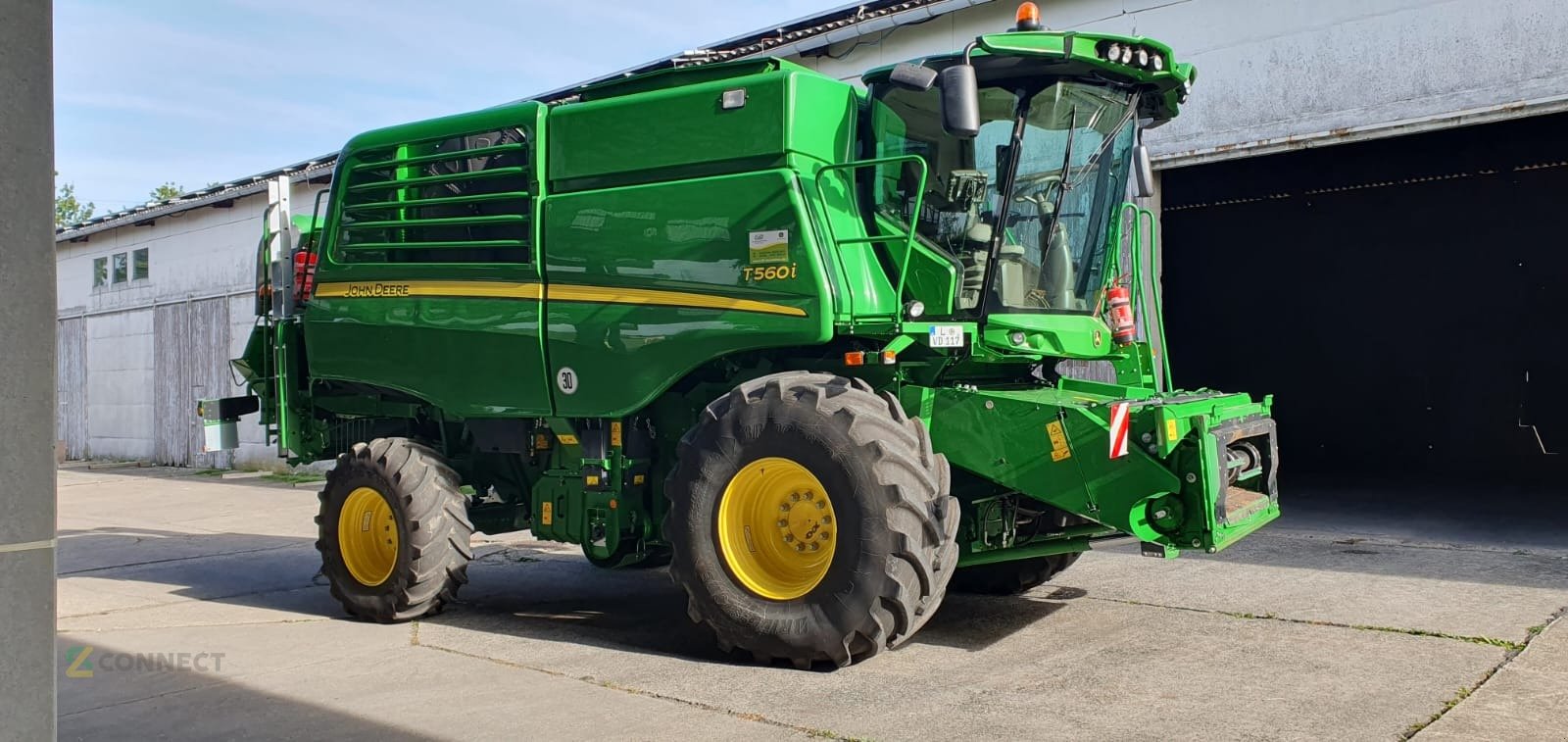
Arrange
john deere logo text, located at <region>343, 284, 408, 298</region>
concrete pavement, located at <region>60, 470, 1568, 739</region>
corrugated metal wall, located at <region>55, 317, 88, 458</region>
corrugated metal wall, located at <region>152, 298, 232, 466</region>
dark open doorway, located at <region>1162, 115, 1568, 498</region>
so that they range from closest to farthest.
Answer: concrete pavement, located at <region>60, 470, 1568, 739</region> → john deere logo text, located at <region>343, 284, 408, 298</region> → dark open doorway, located at <region>1162, 115, 1568, 498</region> → corrugated metal wall, located at <region>152, 298, 232, 466</region> → corrugated metal wall, located at <region>55, 317, 88, 458</region>

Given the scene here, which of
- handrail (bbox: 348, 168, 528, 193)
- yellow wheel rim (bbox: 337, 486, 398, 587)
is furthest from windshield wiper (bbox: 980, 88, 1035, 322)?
yellow wheel rim (bbox: 337, 486, 398, 587)

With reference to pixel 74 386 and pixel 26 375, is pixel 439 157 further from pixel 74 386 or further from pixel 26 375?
pixel 74 386

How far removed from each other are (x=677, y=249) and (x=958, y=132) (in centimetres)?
167

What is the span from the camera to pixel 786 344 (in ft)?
19.8

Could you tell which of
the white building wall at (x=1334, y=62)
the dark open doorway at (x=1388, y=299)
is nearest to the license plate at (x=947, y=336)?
the white building wall at (x=1334, y=62)

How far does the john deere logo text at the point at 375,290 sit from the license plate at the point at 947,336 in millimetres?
3441

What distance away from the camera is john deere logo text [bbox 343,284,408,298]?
24.6 ft

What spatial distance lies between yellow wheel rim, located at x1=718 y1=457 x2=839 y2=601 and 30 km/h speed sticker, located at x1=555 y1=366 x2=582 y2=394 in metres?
1.34

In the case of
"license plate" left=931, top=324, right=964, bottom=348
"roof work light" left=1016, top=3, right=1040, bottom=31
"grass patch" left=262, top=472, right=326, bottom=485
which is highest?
"roof work light" left=1016, top=3, right=1040, bottom=31

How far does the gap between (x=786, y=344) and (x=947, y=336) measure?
0.79m

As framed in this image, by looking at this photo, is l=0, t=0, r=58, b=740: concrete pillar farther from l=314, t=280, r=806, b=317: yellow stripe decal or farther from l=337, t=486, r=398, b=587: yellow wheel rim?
l=337, t=486, r=398, b=587: yellow wheel rim

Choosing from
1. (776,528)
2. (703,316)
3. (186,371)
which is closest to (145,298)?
(186,371)

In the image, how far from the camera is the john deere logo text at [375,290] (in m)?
7.49

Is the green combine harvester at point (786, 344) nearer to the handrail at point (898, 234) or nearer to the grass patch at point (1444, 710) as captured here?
the handrail at point (898, 234)
